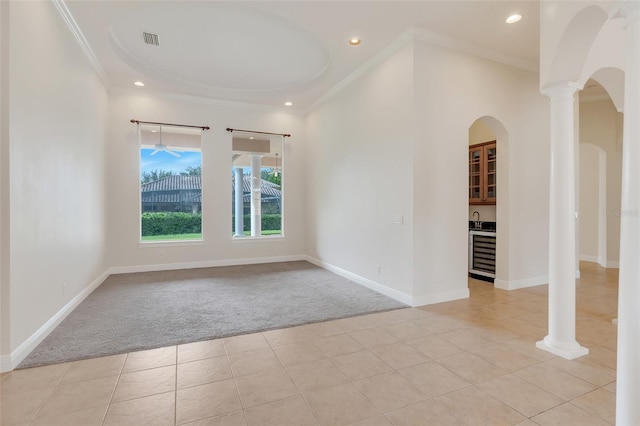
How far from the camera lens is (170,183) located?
20.4 feet

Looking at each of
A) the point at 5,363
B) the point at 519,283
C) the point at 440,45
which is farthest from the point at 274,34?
the point at 519,283

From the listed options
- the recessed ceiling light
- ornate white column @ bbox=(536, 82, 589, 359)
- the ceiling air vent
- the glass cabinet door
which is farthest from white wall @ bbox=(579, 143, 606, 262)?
the ceiling air vent

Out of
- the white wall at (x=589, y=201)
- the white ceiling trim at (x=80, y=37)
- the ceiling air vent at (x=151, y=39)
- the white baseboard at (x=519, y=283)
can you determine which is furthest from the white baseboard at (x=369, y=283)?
the white wall at (x=589, y=201)

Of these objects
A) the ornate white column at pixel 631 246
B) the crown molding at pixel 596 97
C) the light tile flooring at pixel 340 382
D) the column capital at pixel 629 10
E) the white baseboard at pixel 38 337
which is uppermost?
the crown molding at pixel 596 97

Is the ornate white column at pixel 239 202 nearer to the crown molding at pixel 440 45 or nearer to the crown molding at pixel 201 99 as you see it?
the crown molding at pixel 201 99

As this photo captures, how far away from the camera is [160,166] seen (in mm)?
6109

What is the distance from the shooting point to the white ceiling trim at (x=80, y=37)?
3238 millimetres

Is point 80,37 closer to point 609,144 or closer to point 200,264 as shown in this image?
point 200,264

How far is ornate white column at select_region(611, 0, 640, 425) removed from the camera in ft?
4.99

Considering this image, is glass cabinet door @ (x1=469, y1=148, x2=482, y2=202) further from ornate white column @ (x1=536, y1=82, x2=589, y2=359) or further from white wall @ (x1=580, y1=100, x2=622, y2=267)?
ornate white column @ (x1=536, y1=82, x2=589, y2=359)

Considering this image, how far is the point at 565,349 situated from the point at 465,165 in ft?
7.73

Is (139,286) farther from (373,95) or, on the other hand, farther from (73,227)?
(373,95)

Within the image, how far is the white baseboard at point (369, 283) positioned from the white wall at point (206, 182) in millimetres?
1241

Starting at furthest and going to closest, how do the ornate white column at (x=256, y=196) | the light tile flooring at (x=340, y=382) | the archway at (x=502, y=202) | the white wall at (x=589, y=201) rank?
the ornate white column at (x=256, y=196) < the white wall at (x=589, y=201) < the archway at (x=502, y=202) < the light tile flooring at (x=340, y=382)
